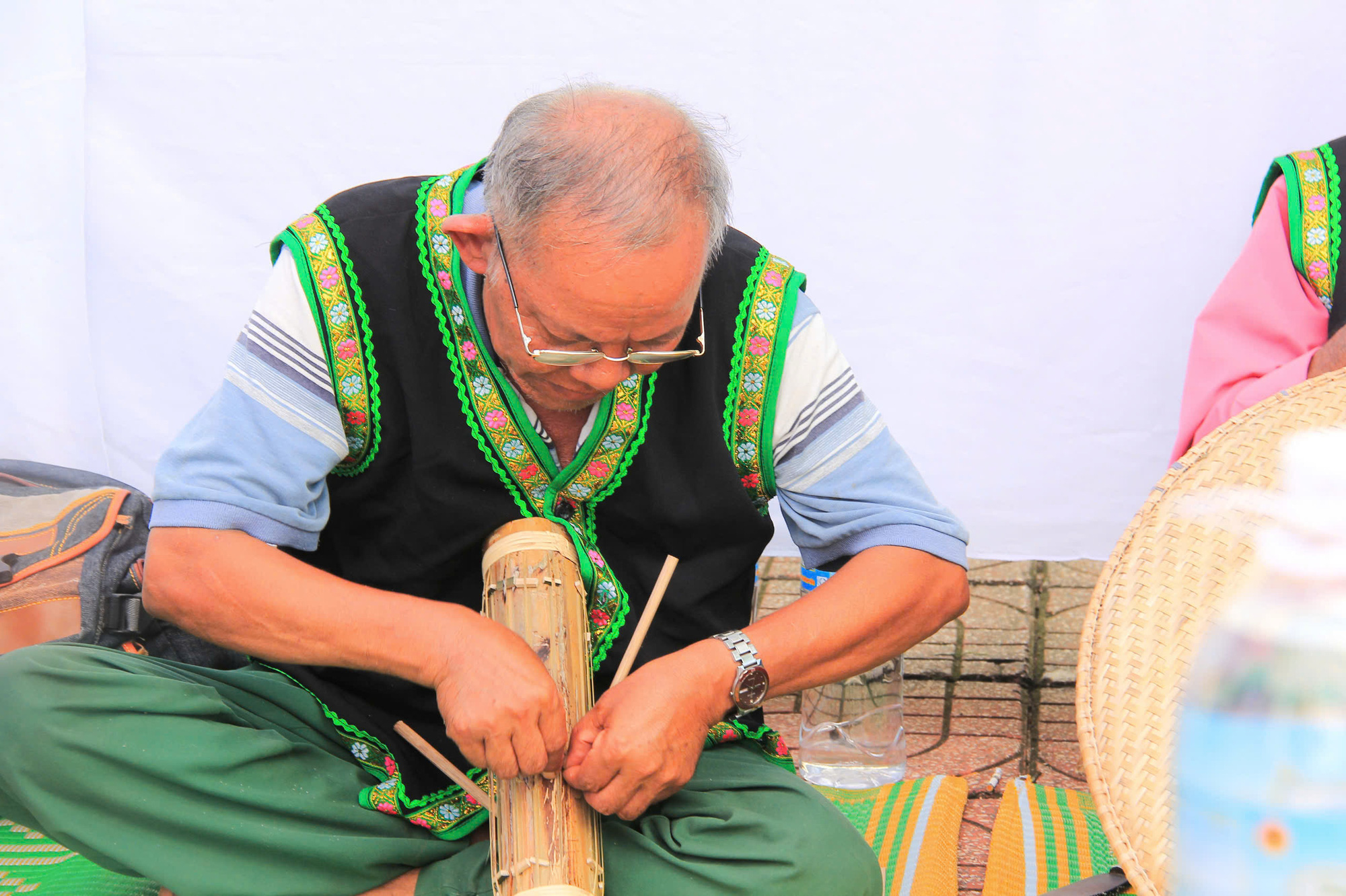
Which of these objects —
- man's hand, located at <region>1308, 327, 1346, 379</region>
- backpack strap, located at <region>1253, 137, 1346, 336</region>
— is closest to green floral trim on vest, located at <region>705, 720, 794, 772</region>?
man's hand, located at <region>1308, 327, 1346, 379</region>

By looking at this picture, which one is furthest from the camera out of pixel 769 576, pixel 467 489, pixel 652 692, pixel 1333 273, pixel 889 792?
pixel 769 576

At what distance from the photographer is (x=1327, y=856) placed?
0.62m

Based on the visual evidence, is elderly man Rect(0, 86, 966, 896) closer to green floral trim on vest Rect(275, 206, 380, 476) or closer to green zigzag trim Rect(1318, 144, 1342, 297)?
green floral trim on vest Rect(275, 206, 380, 476)

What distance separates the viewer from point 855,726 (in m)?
2.77

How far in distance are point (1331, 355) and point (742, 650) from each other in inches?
39.5

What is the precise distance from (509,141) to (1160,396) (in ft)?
5.42

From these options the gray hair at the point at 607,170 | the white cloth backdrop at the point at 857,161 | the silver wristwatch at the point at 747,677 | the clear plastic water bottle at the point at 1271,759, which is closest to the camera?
the clear plastic water bottle at the point at 1271,759

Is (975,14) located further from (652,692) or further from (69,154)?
(69,154)

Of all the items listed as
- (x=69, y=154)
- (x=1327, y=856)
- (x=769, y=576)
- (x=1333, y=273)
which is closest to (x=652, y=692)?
(x=1327, y=856)

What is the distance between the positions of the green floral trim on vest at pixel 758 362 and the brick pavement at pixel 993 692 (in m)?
0.90

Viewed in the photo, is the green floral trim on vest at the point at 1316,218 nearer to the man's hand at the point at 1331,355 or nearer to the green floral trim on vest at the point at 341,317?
the man's hand at the point at 1331,355

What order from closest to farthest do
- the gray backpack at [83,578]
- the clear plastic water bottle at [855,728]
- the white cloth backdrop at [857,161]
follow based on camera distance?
1. the gray backpack at [83,578]
2. the white cloth backdrop at [857,161]
3. the clear plastic water bottle at [855,728]

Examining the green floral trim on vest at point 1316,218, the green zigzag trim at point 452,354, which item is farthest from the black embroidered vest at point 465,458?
the green floral trim on vest at point 1316,218

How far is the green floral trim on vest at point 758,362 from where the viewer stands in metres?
1.90
